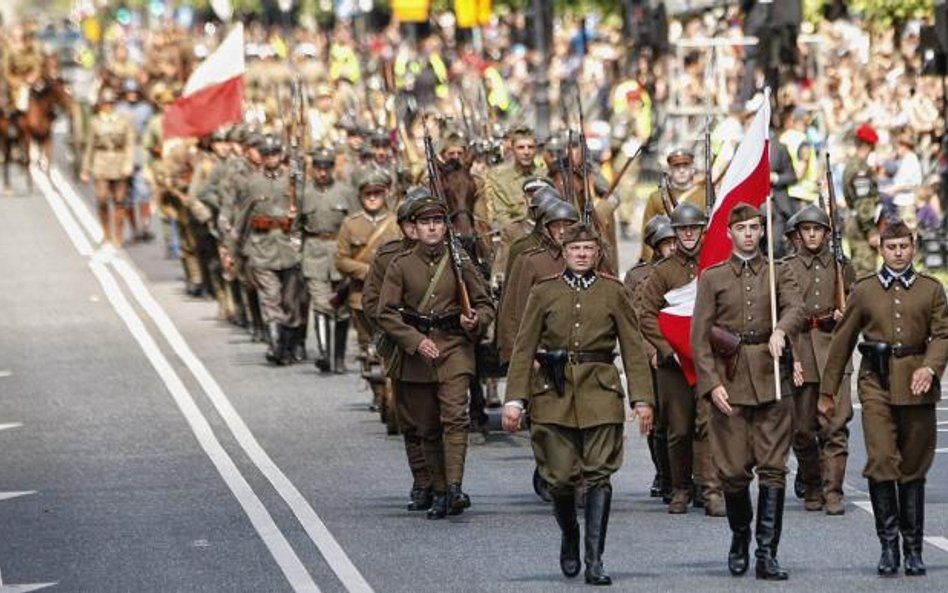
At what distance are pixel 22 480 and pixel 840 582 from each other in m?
6.55

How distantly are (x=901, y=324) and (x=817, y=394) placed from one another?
185 centimetres

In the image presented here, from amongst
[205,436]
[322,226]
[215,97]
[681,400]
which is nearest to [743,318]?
[681,400]

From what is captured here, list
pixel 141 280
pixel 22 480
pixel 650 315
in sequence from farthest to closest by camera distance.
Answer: pixel 141 280 < pixel 22 480 < pixel 650 315

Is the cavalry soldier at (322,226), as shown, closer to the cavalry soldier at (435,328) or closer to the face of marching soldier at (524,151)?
the face of marching soldier at (524,151)

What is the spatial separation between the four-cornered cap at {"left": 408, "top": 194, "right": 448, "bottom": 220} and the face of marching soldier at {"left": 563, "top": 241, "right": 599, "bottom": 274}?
2483 mm

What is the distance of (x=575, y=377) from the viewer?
1491 cm

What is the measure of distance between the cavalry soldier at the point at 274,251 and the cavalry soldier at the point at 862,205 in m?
4.95

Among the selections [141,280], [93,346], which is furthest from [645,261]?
[141,280]

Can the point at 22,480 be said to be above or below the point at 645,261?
below

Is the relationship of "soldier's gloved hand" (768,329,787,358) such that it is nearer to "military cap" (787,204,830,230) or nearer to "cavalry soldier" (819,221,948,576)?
"cavalry soldier" (819,221,948,576)

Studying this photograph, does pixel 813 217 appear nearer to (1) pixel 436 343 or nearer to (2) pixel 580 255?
(1) pixel 436 343

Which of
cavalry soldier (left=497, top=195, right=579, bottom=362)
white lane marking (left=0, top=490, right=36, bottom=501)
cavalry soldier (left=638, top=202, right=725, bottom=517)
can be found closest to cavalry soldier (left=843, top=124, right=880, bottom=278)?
cavalry soldier (left=497, top=195, right=579, bottom=362)

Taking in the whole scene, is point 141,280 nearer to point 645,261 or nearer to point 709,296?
point 645,261

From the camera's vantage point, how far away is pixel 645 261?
1928cm
